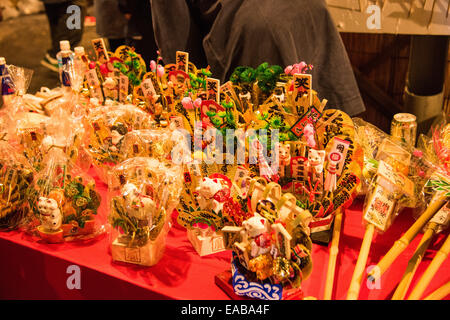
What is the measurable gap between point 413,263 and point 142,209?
2.84ft

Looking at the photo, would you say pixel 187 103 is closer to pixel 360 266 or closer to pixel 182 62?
pixel 182 62

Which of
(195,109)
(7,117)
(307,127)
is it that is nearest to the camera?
(307,127)

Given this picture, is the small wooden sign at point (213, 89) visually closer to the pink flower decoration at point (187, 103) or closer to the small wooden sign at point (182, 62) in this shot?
the pink flower decoration at point (187, 103)

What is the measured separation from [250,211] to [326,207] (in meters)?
0.30

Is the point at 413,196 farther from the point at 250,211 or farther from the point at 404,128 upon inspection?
the point at 250,211

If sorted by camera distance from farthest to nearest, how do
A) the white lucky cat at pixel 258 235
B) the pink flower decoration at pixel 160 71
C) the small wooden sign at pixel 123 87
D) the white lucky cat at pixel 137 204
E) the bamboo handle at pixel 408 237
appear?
the small wooden sign at pixel 123 87 < the pink flower decoration at pixel 160 71 < the white lucky cat at pixel 137 204 < the bamboo handle at pixel 408 237 < the white lucky cat at pixel 258 235

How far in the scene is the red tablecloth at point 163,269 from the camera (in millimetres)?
1467

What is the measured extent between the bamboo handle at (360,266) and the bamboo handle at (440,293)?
19 cm

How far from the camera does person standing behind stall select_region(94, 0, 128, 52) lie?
10.3 feet

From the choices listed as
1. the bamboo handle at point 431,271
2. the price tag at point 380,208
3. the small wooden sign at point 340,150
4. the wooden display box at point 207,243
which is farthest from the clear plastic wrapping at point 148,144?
the bamboo handle at point 431,271

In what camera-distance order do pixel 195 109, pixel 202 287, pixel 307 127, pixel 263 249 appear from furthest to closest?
pixel 195 109
pixel 307 127
pixel 202 287
pixel 263 249

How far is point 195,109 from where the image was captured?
6.18ft

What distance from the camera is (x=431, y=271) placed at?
1.37 metres

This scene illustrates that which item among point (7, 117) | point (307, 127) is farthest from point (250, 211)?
point (7, 117)
